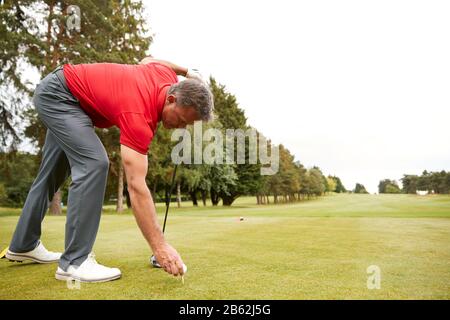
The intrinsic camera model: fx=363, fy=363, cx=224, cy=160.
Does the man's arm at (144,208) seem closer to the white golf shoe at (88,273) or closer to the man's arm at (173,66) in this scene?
the white golf shoe at (88,273)

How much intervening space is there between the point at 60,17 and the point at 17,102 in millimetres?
5416

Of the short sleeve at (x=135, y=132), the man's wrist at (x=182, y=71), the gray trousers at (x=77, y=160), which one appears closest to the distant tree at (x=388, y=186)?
the man's wrist at (x=182, y=71)

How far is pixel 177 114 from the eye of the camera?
→ 274 cm

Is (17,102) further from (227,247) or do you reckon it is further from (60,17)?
(227,247)

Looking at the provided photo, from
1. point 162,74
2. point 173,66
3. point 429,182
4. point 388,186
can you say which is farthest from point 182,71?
point 388,186

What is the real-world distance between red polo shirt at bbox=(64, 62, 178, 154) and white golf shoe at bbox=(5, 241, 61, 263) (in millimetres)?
1370

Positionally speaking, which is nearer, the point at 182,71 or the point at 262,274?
the point at 262,274

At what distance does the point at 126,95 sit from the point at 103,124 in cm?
71

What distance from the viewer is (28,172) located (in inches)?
972

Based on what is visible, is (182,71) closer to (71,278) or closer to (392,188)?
(71,278)

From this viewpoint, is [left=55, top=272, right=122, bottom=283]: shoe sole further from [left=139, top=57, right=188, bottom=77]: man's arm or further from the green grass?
[left=139, top=57, right=188, bottom=77]: man's arm

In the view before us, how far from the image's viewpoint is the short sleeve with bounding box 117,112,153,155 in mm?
2428

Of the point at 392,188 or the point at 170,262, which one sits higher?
the point at 392,188
